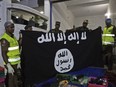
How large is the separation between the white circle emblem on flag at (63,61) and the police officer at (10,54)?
0.81 metres

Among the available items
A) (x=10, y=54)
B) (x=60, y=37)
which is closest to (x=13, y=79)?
(x=10, y=54)

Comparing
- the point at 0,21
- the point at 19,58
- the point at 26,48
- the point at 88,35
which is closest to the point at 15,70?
the point at 19,58

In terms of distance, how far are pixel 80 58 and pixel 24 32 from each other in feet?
4.91

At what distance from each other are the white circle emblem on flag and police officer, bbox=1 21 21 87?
0.81 metres

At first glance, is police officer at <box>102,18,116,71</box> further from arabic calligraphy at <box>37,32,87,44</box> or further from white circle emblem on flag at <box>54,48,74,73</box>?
white circle emblem on flag at <box>54,48,74,73</box>

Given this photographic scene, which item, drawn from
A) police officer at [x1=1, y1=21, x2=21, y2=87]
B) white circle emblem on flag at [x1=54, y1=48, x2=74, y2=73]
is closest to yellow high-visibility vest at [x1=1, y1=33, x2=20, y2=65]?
police officer at [x1=1, y1=21, x2=21, y2=87]

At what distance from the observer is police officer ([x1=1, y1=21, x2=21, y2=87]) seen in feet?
14.5

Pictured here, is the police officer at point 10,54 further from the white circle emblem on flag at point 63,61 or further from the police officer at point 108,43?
the police officer at point 108,43

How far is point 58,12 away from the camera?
41.1 feet

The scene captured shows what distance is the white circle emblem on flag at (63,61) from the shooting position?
460cm

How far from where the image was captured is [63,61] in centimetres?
471

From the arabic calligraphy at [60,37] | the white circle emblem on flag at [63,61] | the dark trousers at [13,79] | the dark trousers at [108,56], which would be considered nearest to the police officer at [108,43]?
the dark trousers at [108,56]

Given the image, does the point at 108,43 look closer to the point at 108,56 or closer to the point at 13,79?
the point at 108,56

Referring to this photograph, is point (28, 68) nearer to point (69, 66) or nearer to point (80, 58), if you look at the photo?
point (69, 66)
